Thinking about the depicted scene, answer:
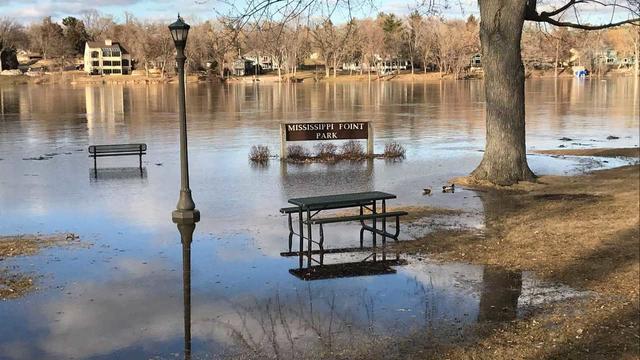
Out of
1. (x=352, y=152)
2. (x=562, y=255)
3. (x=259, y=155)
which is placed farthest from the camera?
(x=352, y=152)

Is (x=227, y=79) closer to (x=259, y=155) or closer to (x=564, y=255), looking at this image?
(x=259, y=155)

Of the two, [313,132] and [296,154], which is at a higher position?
[313,132]

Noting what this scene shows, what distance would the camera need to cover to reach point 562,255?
30.3ft

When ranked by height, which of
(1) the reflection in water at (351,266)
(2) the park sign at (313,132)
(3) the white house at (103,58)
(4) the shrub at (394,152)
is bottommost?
(1) the reflection in water at (351,266)

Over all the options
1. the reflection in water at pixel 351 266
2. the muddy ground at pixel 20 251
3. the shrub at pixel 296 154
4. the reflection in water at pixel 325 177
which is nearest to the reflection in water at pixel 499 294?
the reflection in water at pixel 351 266

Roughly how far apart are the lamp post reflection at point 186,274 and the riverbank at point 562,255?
6.57ft

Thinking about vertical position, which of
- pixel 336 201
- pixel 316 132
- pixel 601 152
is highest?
pixel 316 132

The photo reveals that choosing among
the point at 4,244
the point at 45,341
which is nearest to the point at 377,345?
the point at 45,341

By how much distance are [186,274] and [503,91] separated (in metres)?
9.78

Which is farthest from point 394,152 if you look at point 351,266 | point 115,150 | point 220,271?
point 220,271

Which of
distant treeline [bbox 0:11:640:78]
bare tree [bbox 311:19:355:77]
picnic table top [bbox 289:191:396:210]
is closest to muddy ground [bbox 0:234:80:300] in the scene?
picnic table top [bbox 289:191:396:210]

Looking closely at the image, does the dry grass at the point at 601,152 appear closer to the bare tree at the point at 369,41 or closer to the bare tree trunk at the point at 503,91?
the bare tree trunk at the point at 503,91

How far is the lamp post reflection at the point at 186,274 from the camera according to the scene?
254 inches

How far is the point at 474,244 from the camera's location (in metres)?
10.0
